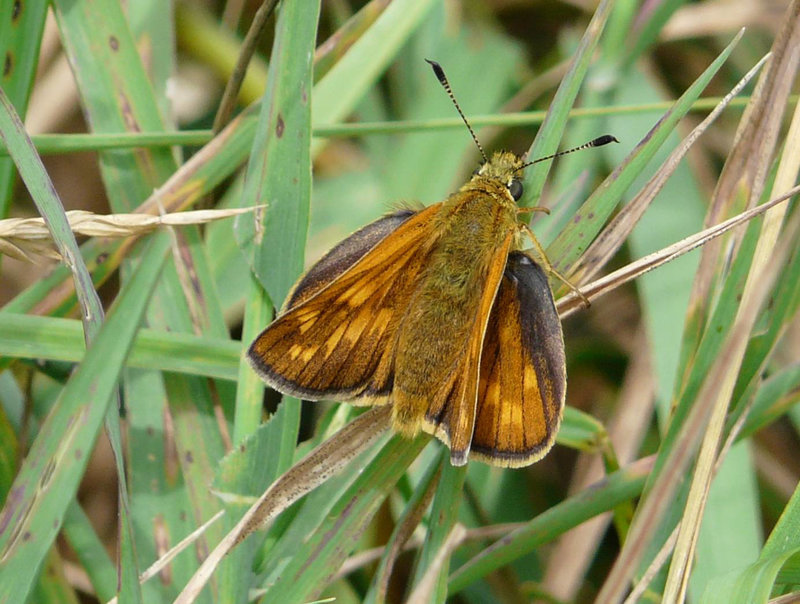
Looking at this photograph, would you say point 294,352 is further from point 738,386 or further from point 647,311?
point 647,311

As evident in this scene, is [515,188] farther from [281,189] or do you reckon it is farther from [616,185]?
[281,189]

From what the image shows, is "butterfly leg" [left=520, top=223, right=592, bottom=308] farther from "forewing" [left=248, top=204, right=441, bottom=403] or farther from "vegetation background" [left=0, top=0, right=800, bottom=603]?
"forewing" [left=248, top=204, right=441, bottom=403]

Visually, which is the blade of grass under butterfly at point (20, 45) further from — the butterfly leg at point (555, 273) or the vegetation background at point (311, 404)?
the butterfly leg at point (555, 273)

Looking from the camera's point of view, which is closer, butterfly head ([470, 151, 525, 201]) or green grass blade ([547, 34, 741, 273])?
green grass blade ([547, 34, 741, 273])

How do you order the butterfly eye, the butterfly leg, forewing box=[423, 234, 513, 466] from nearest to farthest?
forewing box=[423, 234, 513, 466], the butterfly leg, the butterfly eye

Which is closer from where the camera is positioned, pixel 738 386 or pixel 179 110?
pixel 738 386

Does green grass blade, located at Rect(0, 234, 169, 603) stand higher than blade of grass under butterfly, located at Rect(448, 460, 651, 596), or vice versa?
green grass blade, located at Rect(0, 234, 169, 603)

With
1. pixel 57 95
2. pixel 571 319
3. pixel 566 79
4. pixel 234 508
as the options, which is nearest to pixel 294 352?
pixel 234 508

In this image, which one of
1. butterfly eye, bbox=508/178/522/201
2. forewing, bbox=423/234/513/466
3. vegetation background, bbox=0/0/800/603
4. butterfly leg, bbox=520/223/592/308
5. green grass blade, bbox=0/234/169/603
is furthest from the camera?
butterfly eye, bbox=508/178/522/201

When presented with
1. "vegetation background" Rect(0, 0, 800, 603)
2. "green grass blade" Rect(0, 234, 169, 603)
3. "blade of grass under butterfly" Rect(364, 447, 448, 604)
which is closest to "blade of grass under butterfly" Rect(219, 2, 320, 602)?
"vegetation background" Rect(0, 0, 800, 603)
